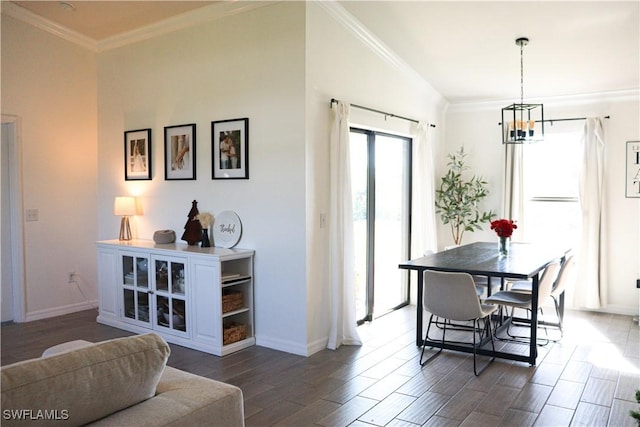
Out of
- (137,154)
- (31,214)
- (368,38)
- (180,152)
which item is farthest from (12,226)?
(368,38)

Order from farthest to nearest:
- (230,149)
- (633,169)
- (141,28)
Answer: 1. (633,169)
2. (141,28)
3. (230,149)

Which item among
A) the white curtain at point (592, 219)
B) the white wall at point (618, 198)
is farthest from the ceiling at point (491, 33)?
the white curtain at point (592, 219)

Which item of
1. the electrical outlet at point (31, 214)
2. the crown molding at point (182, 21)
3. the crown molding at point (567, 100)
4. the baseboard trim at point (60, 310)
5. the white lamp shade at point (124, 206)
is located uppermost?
the crown molding at point (182, 21)

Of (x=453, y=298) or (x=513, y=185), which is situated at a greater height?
(x=513, y=185)

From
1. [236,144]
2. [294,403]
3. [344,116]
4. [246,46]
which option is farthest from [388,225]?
[294,403]

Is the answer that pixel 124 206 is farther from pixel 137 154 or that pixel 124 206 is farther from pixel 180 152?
pixel 180 152

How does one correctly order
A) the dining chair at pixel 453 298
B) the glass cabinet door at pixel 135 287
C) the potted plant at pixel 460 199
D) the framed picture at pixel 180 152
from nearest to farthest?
the dining chair at pixel 453 298, the glass cabinet door at pixel 135 287, the framed picture at pixel 180 152, the potted plant at pixel 460 199

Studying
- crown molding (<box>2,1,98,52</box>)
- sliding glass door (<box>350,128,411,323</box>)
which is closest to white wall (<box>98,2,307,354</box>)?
crown molding (<box>2,1,98,52</box>)

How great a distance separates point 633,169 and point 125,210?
19.4ft

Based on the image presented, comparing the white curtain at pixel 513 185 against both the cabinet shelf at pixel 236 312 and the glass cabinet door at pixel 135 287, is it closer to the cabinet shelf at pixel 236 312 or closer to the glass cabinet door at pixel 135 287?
the cabinet shelf at pixel 236 312

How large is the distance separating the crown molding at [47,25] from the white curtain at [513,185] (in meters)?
5.38

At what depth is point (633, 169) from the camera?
5.85 m

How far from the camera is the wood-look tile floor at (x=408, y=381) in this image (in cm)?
300

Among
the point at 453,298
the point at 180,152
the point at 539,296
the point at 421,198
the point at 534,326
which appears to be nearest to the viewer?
the point at 453,298
